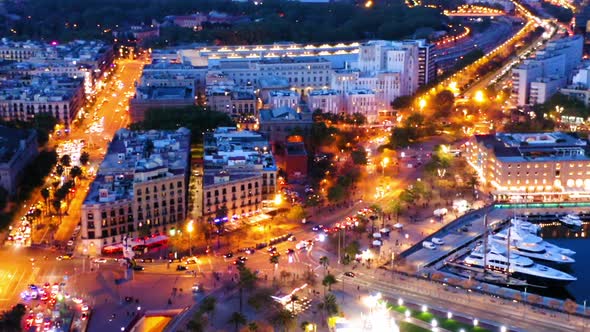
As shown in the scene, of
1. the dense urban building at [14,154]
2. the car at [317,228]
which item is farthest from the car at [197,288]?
the dense urban building at [14,154]

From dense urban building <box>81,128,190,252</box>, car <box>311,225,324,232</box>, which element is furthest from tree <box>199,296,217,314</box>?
car <box>311,225,324,232</box>

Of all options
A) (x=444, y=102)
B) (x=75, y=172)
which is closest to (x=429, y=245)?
(x=75, y=172)

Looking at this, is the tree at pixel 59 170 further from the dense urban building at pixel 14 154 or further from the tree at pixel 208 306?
the tree at pixel 208 306

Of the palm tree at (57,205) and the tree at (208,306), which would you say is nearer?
the tree at (208,306)

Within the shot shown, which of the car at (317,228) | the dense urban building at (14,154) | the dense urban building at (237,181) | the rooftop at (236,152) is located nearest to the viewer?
the car at (317,228)

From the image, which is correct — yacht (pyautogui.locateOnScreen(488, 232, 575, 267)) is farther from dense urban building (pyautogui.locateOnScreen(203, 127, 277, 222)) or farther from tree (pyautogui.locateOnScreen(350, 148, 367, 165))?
tree (pyautogui.locateOnScreen(350, 148, 367, 165))

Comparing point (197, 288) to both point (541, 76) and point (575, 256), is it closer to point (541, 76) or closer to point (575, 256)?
point (575, 256)
